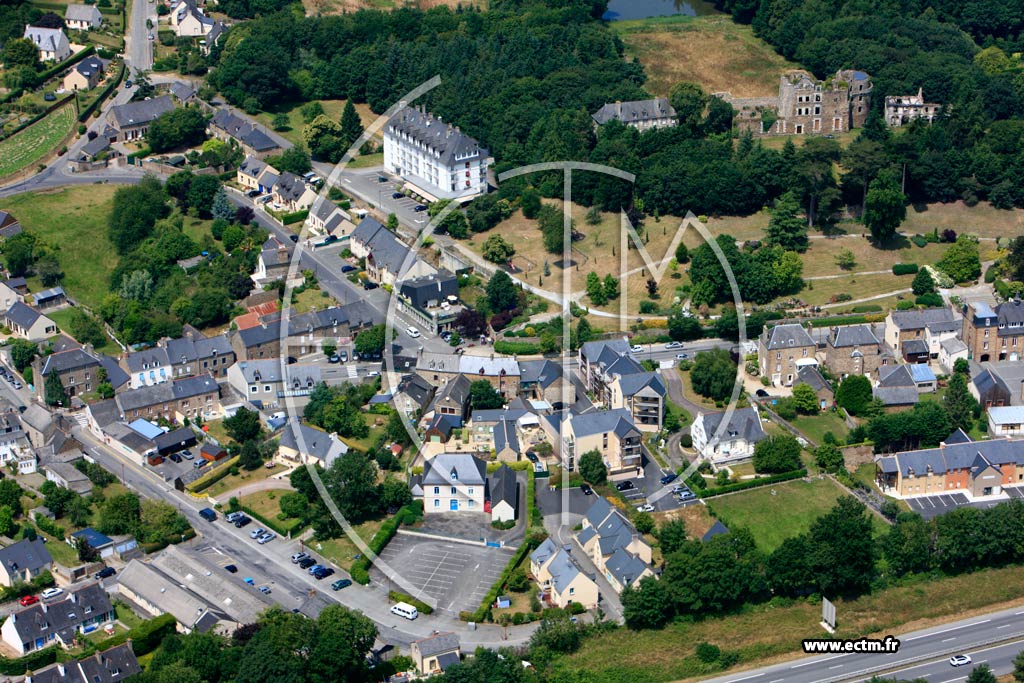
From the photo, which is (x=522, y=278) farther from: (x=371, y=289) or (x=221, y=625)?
(x=221, y=625)

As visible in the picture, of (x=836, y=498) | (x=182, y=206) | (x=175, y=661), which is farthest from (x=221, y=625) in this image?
(x=182, y=206)

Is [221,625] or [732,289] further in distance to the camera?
[732,289]

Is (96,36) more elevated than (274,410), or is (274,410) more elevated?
(96,36)

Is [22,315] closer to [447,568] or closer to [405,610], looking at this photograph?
[447,568]

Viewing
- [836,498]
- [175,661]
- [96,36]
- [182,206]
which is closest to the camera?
[175,661]

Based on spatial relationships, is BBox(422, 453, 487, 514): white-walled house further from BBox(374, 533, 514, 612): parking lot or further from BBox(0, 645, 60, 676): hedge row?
BBox(0, 645, 60, 676): hedge row

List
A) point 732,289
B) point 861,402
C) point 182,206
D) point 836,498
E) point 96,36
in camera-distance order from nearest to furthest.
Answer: point 836,498
point 861,402
point 732,289
point 182,206
point 96,36
